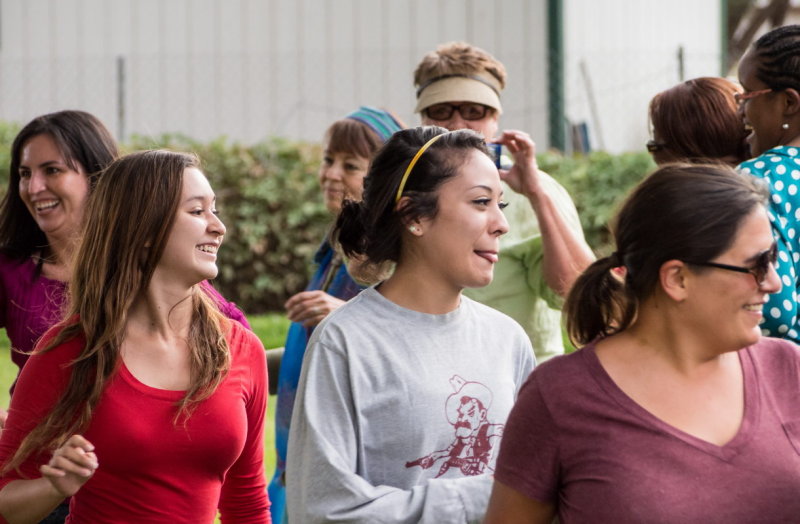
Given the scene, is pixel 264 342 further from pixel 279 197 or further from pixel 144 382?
pixel 144 382

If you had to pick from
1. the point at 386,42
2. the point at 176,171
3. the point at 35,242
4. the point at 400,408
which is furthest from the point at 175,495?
the point at 386,42

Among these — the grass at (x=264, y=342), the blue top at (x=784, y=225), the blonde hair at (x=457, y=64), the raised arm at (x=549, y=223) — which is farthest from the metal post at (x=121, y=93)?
the blue top at (x=784, y=225)

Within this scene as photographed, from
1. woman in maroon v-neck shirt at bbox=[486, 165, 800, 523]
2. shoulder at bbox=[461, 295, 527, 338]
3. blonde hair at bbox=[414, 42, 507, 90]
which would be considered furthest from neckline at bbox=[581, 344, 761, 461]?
blonde hair at bbox=[414, 42, 507, 90]

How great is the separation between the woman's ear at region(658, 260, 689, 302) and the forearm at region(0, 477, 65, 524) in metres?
1.59

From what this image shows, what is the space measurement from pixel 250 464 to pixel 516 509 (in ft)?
3.60

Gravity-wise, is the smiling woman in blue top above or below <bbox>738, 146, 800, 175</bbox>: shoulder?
below

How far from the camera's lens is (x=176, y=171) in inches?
128

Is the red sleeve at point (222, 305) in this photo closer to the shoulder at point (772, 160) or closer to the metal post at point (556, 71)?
the shoulder at point (772, 160)

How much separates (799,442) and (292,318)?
2.00 meters

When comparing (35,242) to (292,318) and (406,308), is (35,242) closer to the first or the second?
Answer: (292,318)

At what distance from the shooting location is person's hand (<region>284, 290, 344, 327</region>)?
396cm

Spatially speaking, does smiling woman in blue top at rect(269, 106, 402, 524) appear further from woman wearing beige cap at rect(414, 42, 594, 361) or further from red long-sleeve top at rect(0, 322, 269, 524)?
red long-sleeve top at rect(0, 322, 269, 524)

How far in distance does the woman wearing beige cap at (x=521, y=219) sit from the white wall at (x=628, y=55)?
9.01 meters

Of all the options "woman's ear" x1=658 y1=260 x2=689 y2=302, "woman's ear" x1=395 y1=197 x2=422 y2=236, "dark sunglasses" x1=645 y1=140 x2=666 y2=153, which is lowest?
"woman's ear" x1=658 y1=260 x2=689 y2=302
